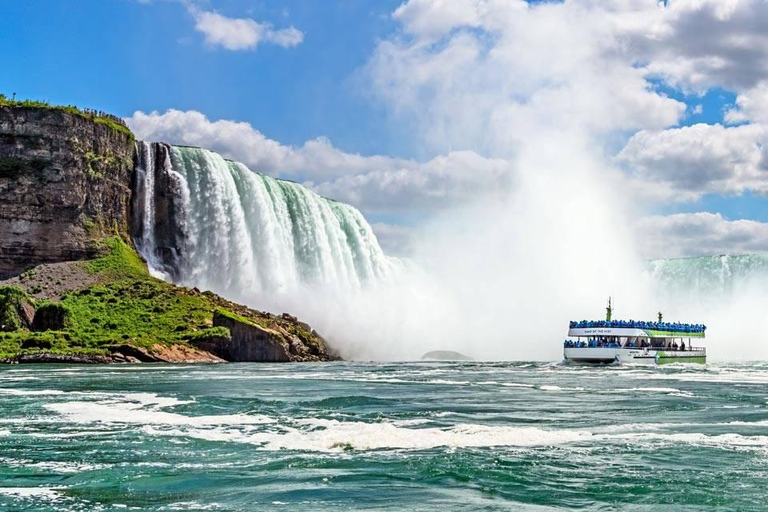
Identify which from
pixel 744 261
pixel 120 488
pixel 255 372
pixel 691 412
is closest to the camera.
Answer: pixel 120 488

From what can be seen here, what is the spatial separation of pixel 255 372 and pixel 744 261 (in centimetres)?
10117

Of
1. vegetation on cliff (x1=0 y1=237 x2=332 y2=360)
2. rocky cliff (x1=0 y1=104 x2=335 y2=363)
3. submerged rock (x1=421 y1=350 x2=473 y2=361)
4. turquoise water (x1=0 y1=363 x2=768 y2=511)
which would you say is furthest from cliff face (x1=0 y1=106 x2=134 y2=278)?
turquoise water (x1=0 y1=363 x2=768 y2=511)

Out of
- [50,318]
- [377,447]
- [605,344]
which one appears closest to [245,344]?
[50,318]

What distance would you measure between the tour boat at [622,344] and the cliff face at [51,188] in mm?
44856

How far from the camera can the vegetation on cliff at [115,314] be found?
2844 inches

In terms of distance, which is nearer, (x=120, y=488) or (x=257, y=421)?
(x=120, y=488)

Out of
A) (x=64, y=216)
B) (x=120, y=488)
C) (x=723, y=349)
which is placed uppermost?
(x=64, y=216)

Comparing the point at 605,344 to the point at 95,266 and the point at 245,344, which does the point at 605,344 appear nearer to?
the point at 245,344

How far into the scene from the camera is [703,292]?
5630 inches

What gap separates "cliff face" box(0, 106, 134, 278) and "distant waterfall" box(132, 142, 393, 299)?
5238 mm

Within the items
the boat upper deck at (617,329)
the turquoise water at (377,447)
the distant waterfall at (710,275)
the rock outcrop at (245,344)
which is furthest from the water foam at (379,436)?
the distant waterfall at (710,275)

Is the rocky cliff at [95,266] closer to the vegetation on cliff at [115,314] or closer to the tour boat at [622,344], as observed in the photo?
the vegetation on cliff at [115,314]

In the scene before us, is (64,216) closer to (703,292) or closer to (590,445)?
(590,445)

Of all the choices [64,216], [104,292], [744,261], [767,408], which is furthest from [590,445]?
[744,261]
